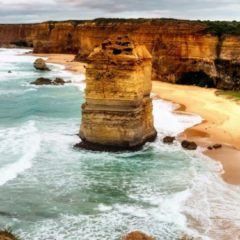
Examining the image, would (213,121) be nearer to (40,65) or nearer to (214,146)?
(214,146)

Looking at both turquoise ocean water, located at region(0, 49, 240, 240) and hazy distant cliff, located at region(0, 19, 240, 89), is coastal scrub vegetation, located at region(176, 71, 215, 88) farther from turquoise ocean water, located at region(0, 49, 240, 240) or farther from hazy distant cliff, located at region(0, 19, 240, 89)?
turquoise ocean water, located at region(0, 49, 240, 240)

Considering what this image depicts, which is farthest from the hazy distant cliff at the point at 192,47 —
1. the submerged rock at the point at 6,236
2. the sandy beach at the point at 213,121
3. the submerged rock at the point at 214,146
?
the submerged rock at the point at 6,236

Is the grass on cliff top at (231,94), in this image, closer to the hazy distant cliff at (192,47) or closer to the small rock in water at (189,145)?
the hazy distant cliff at (192,47)

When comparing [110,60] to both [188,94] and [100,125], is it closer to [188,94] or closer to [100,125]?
[100,125]

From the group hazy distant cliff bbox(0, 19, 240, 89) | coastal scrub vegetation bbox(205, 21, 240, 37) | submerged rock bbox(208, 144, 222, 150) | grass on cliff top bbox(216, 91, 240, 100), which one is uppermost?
coastal scrub vegetation bbox(205, 21, 240, 37)

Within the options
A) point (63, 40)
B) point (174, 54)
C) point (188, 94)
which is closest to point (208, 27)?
point (174, 54)

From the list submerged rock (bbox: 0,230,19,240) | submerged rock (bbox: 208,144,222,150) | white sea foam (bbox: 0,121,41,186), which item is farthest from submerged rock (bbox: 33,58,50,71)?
submerged rock (bbox: 0,230,19,240)
